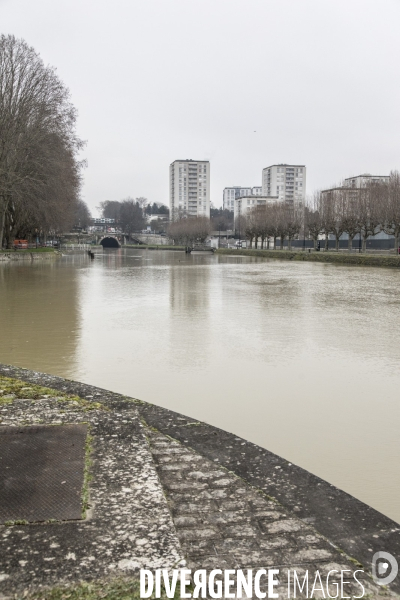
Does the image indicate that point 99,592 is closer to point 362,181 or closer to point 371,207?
point 371,207

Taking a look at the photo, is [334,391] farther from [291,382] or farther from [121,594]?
[121,594]

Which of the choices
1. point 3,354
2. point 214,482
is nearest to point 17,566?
point 214,482

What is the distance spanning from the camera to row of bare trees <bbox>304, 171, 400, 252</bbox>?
48938 millimetres

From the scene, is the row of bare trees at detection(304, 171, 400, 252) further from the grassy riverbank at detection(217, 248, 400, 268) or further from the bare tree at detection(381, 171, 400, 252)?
the grassy riverbank at detection(217, 248, 400, 268)

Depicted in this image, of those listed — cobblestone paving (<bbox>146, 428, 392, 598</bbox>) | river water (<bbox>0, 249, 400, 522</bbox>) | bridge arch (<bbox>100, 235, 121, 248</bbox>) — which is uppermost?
bridge arch (<bbox>100, 235, 121, 248</bbox>)

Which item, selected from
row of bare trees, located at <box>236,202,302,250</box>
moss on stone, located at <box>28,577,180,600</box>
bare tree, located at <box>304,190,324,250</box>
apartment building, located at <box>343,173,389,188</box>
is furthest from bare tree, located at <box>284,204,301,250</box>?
moss on stone, located at <box>28,577,180,600</box>

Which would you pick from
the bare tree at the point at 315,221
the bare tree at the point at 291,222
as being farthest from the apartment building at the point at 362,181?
the bare tree at the point at 291,222

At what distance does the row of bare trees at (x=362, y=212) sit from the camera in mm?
48938

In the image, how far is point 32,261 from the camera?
1719 inches

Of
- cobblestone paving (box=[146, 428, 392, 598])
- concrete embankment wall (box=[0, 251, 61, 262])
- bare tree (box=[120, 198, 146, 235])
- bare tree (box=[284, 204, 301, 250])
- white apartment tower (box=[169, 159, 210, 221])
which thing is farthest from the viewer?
white apartment tower (box=[169, 159, 210, 221])

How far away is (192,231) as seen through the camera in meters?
110

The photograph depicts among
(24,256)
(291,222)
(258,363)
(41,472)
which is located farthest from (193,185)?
(41,472)

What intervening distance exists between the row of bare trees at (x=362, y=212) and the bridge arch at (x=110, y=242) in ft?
234

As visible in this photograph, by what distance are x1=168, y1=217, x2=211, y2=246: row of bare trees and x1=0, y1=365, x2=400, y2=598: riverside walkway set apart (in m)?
104
